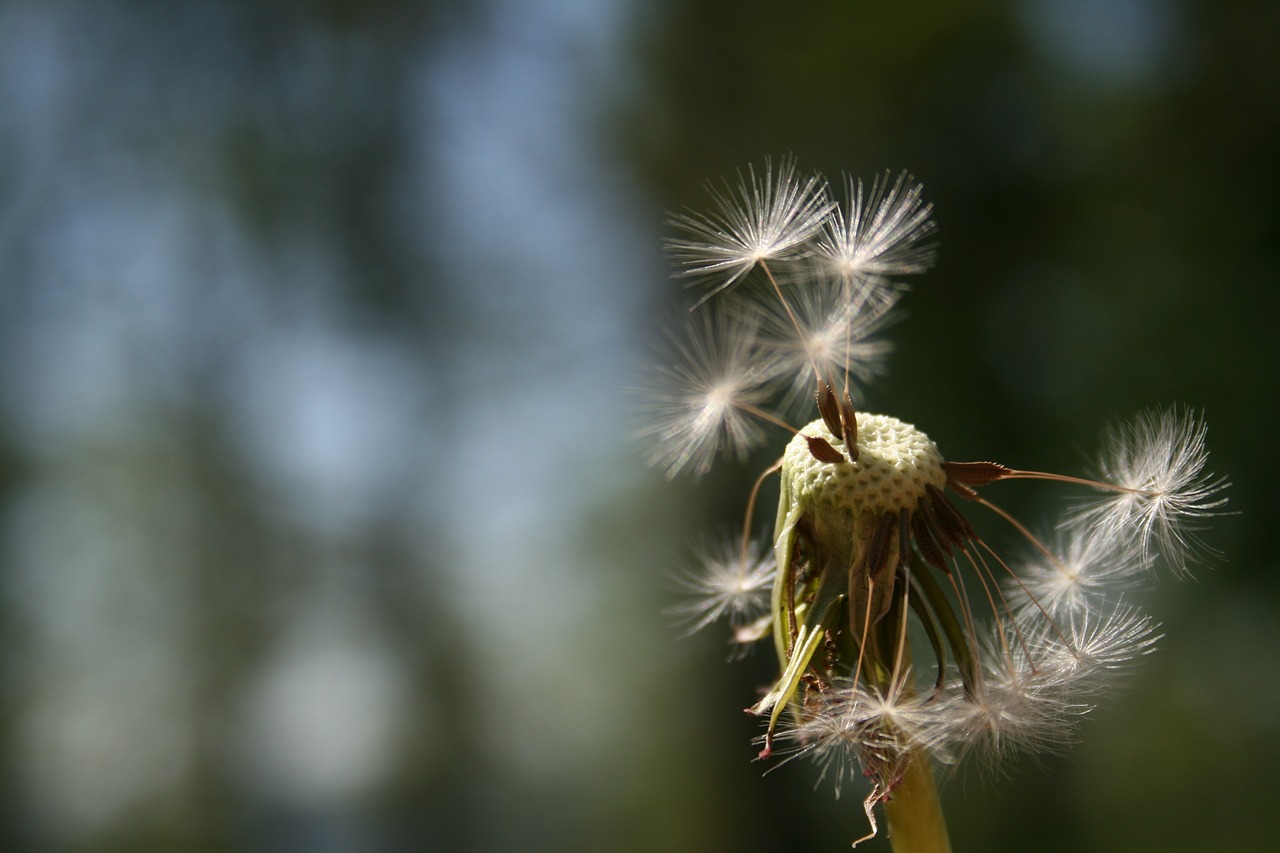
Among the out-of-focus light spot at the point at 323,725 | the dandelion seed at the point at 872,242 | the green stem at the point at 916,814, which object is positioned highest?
the out-of-focus light spot at the point at 323,725

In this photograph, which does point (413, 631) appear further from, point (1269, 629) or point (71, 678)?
point (1269, 629)

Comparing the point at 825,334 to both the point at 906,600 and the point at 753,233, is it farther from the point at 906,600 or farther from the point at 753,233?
the point at 906,600

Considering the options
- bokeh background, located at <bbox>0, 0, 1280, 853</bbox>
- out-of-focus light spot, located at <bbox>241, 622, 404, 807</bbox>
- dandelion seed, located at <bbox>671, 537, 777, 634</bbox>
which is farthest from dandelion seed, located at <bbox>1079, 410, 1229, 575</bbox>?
out-of-focus light spot, located at <bbox>241, 622, 404, 807</bbox>

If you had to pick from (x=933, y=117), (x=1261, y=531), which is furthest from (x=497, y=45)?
(x=1261, y=531)

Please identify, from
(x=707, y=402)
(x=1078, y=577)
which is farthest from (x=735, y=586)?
(x=1078, y=577)

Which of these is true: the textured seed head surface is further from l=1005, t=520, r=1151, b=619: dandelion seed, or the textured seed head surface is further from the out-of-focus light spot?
the out-of-focus light spot

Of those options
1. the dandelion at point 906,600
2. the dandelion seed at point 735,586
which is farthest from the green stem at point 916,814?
the dandelion seed at point 735,586

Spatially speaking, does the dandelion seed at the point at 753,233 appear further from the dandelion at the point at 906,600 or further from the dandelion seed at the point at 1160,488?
the dandelion seed at the point at 1160,488
